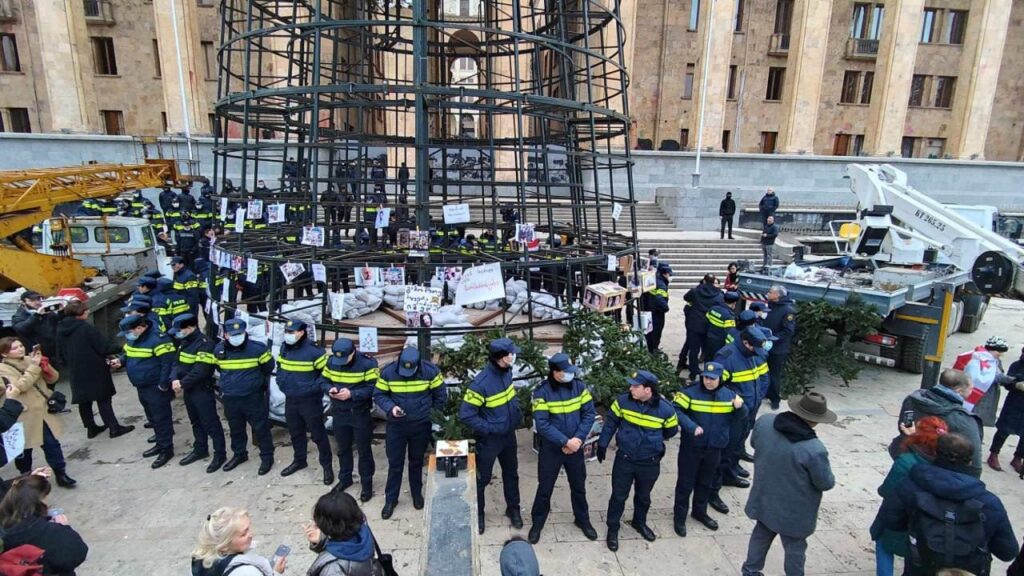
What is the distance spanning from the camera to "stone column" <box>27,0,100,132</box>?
2127 centimetres

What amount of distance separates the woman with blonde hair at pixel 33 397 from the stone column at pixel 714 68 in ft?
76.5

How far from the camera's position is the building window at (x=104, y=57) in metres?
27.3

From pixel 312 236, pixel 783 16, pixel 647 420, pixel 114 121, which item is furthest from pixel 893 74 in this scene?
pixel 114 121

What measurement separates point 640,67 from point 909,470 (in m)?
30.1

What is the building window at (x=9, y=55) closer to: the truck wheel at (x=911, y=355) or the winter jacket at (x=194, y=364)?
the winter jacket at (x=194, y=364)

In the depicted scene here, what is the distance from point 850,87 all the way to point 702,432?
1393 inches

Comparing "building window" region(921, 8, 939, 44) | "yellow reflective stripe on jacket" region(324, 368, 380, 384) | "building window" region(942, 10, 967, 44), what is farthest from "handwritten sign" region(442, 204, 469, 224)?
"building window" region(942, 10, 967, 44)

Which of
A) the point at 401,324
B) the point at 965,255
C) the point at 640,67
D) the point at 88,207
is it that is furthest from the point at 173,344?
the point at 640,67

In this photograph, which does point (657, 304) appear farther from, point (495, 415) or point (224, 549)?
point (224, 549)

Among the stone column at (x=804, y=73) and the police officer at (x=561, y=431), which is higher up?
the stone column at (x=804, y=73)

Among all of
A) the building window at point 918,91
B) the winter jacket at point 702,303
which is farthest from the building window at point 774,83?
the winter jacket at point 702,303

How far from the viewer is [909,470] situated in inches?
145

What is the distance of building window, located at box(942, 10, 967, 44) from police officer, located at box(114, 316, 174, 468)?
1646 inches

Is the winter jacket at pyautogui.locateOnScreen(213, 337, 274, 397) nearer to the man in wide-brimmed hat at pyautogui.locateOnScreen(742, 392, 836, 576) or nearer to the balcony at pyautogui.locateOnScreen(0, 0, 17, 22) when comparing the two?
the man in wide-brimmed hat at pyautogui.locateOnScreen(742, 392, 836, 576)
